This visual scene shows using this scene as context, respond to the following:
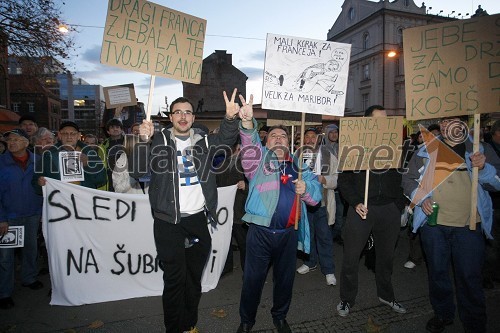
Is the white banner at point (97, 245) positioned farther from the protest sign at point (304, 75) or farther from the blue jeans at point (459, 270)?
the blue jeans at point (459, 270)

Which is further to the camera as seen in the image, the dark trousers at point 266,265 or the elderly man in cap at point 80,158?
the elderly man in cap at point 80,158

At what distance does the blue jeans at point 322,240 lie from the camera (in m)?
4.82

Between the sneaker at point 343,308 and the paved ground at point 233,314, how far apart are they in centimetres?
6

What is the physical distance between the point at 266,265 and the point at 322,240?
1859 mm

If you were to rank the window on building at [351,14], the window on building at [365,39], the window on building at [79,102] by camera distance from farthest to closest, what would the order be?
the window on building at [79,102] < the window on building at [351,14] < the window on building at [365,39]

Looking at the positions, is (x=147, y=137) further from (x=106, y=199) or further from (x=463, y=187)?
(x=463, y=187)

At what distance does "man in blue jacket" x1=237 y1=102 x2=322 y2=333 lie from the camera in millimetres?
3254

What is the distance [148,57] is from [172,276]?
2082 mm

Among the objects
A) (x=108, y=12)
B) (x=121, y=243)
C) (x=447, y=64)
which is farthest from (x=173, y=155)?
(x=447, y=64)

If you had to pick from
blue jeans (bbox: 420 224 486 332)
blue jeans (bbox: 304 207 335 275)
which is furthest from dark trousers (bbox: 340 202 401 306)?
blue jeans (bbox: 304 207 335 275)

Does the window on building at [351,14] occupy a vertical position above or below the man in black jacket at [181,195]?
above

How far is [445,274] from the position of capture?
343cm

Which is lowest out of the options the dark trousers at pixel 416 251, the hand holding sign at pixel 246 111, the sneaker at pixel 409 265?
the sneaker at pixel 409 265

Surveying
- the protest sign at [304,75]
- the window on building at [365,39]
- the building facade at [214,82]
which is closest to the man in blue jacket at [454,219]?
the protest sign at [304,75]
